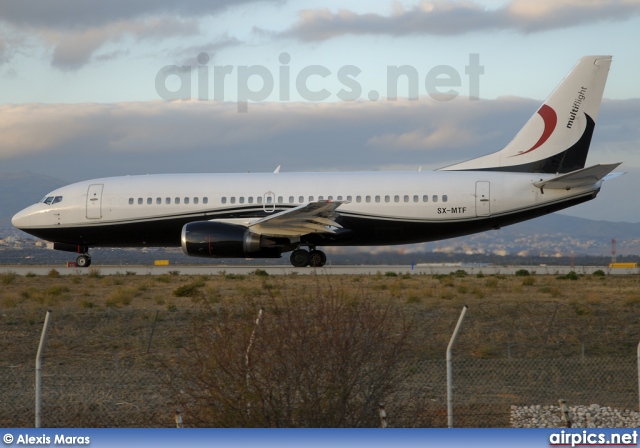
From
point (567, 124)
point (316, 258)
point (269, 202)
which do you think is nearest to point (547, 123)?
point (567, 124)

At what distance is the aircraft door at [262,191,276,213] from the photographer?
29719 millimetres

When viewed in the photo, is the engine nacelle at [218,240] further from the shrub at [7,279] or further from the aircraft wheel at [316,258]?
the shrub at [7,279]

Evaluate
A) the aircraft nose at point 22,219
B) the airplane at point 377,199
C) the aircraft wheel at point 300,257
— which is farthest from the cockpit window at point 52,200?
the aircraft wheel at point 300,257

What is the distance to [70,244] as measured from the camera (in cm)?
3359

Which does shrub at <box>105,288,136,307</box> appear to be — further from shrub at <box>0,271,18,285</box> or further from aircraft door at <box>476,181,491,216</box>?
aircraft door at <box>476,181,491,216</box>

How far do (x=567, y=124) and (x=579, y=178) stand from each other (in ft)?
8.63

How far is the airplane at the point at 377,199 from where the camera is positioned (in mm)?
28328

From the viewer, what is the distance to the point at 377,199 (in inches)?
1153

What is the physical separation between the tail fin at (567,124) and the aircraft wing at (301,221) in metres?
6.42

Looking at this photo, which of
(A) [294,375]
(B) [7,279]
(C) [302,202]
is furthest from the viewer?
(C) [302,202]

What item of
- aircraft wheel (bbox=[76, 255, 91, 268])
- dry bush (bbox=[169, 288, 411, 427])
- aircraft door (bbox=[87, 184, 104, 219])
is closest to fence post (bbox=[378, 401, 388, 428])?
dry bush (bbox=[169, 288, 411, 427])

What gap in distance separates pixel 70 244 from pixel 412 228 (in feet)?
43.5

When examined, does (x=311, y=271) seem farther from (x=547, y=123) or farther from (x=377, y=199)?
(x=547, y=123)

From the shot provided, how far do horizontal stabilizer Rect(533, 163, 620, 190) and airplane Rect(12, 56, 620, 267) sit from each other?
1.5 inches
